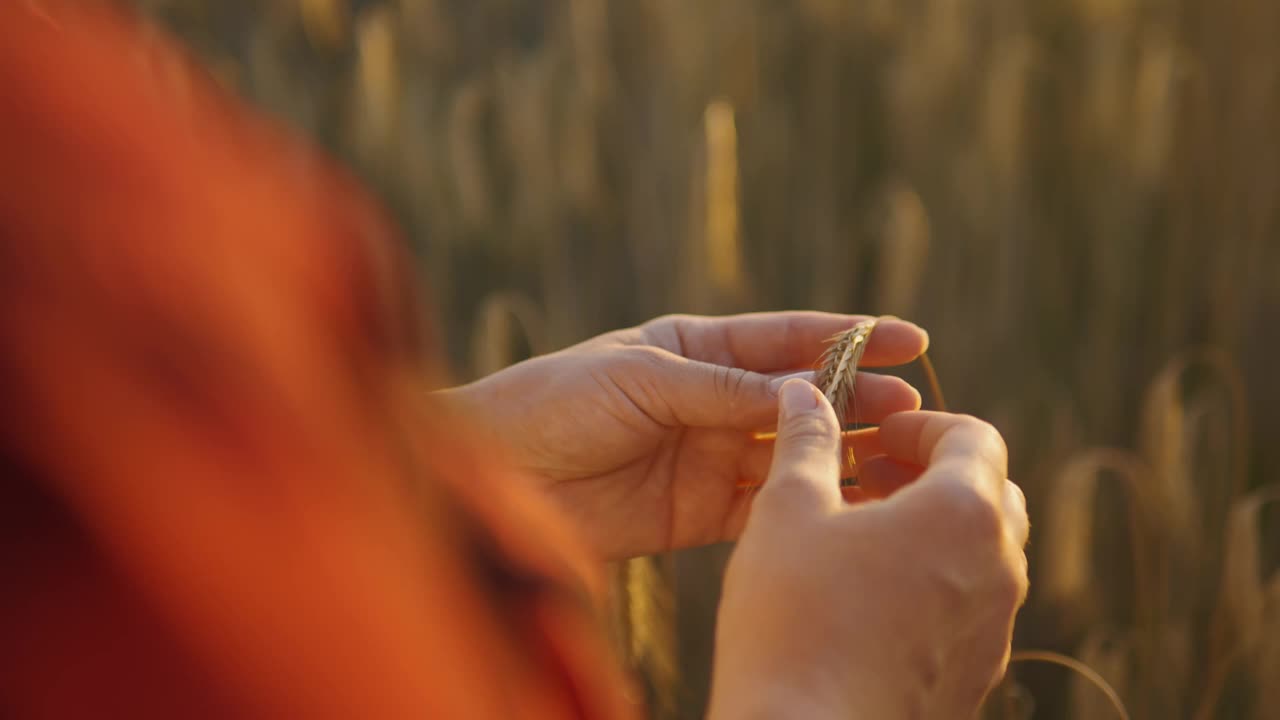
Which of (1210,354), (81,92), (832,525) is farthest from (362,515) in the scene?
(1210,354)

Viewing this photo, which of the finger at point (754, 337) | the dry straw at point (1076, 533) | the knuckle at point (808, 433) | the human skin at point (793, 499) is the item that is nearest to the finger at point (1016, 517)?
the human skin at point (793, 499)

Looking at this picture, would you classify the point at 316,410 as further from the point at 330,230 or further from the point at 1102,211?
the point at 1102,211

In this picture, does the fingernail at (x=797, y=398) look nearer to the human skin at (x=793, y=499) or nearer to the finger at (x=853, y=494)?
the human skin at (x=793, y=499)

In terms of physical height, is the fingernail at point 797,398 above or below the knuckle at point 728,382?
above

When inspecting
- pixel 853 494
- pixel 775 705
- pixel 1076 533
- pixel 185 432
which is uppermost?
pixel 185 432

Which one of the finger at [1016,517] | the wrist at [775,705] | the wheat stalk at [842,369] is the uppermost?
the wheat stalk at [842,369]

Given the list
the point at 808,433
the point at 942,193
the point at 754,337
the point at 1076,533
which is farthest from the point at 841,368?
the point at 942,193

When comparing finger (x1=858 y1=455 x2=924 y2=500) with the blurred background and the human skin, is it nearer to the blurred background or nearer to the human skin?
the human skin

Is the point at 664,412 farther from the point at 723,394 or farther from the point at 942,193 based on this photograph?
the point at 942,193
